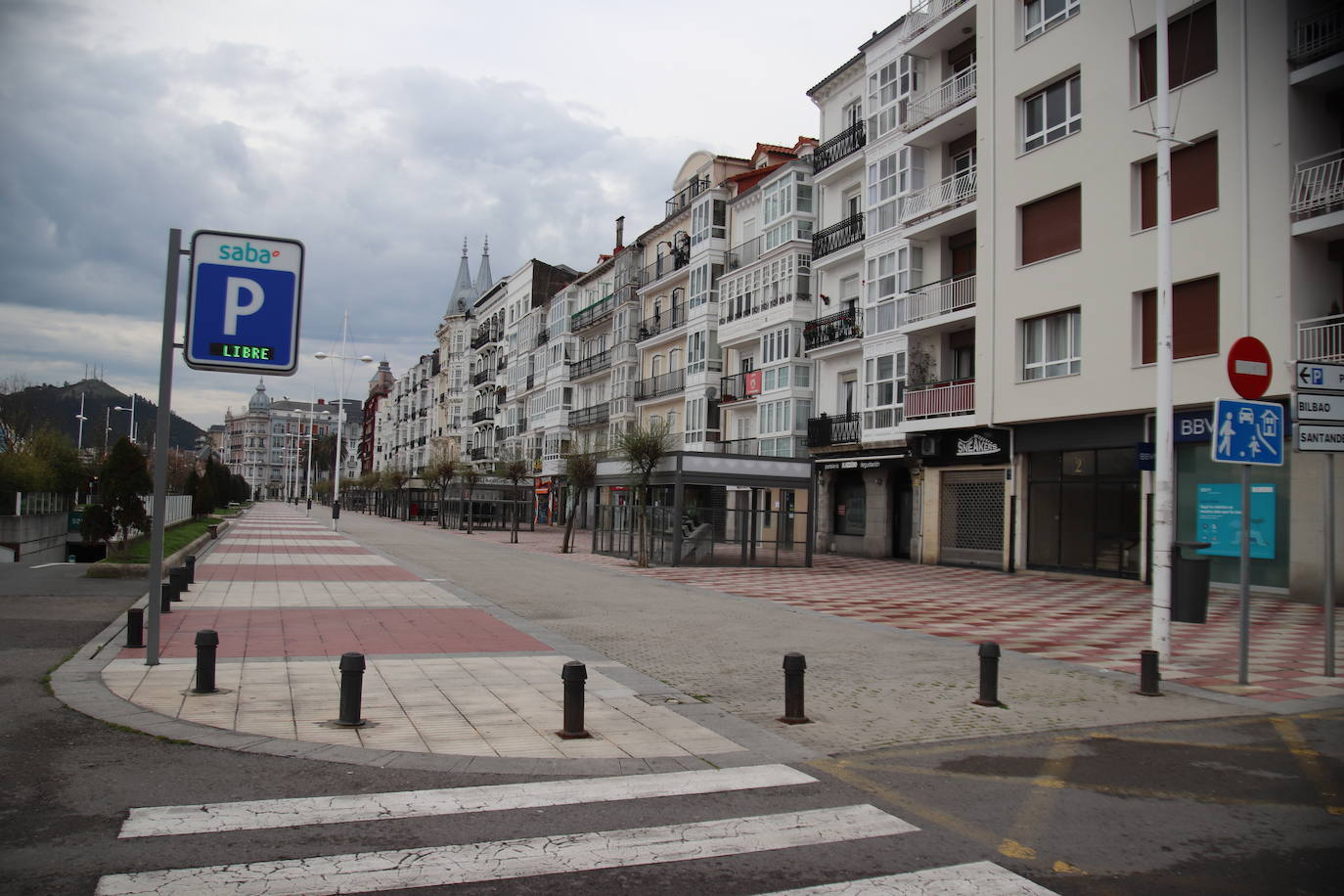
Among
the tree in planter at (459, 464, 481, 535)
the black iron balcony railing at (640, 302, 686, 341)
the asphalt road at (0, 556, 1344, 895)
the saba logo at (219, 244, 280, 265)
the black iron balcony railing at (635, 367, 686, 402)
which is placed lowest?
the asphalt road at (0, 556, 1344, 895)

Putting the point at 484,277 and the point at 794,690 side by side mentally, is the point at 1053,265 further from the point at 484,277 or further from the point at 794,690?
the point at 484,277

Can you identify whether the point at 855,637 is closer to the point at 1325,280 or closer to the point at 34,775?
the point at 34,775

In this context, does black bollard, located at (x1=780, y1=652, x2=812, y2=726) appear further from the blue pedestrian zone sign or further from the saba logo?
the saba logo

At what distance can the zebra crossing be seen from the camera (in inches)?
164

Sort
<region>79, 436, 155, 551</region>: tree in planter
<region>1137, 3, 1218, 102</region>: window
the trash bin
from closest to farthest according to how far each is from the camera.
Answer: the trash bin → <region>1137, 3, 1218, 102</region>: window → <region>79, 436, 155, 551</region>: tree in planter

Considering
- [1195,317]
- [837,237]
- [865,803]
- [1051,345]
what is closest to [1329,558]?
[865,803]

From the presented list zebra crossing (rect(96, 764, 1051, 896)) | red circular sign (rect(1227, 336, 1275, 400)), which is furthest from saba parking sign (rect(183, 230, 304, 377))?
red circular sign (rect(1227, 336, 1275, 400))

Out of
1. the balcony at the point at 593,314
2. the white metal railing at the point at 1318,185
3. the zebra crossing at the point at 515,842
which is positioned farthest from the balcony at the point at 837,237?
the zebra crossing at the point at 515,842

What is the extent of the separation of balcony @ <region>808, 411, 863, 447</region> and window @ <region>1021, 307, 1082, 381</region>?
841cm

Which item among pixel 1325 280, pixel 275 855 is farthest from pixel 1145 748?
pixel 1325 280

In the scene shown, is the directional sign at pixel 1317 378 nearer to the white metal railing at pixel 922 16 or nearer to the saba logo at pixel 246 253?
the saba logo at pixel 246 253

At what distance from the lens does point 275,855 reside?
14.5 ft

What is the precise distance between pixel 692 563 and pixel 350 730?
2123 centimetres

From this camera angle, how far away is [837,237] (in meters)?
35.3
